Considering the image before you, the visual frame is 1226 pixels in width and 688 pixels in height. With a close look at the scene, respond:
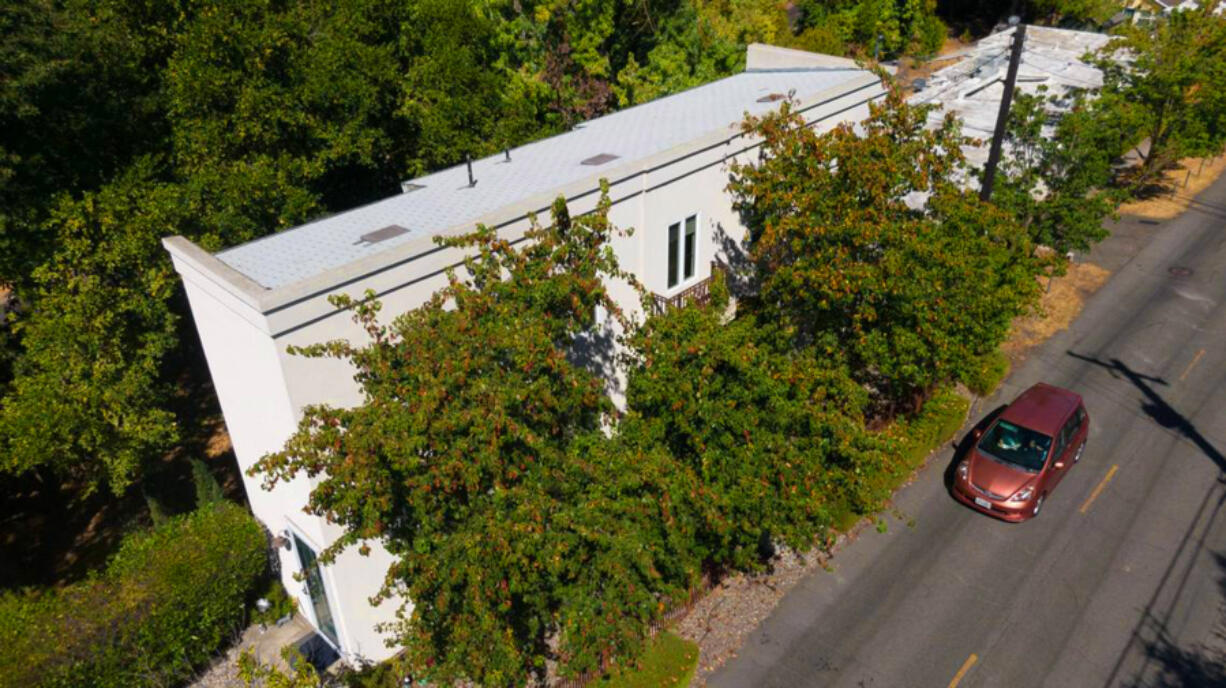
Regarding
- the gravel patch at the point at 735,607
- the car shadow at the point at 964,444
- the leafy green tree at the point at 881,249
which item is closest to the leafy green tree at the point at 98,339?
the gravel patch at the point at 735,607

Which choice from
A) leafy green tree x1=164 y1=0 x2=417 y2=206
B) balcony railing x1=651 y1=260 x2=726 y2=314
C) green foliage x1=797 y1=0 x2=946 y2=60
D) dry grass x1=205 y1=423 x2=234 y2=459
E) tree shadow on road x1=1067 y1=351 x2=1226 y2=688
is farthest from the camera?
green foliage x1=797 y1=0 x2=946 y2=60

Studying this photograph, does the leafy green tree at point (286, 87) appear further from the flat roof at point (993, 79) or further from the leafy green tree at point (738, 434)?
the flat roof at point (993, 79)

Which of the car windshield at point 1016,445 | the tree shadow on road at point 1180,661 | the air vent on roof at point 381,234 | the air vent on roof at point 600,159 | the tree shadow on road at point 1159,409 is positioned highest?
the air vent on roof at point 600,159

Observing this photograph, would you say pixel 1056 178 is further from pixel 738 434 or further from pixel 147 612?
pixel 147 612

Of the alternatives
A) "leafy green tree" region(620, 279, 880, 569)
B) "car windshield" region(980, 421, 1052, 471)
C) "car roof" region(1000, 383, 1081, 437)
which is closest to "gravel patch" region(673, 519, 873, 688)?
"leafy green tree" region(620, 279, 880, 569)

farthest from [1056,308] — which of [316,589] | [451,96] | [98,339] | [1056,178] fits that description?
[98,339]

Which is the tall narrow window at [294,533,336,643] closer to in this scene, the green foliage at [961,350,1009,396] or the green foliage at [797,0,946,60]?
the green foliage at [961,350,1009,396]
